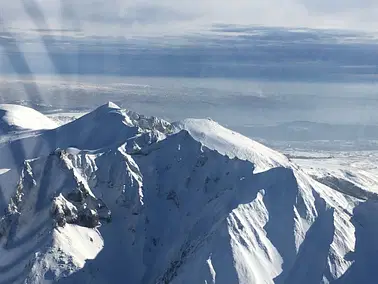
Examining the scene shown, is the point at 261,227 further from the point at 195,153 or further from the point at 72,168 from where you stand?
the point at 72,168

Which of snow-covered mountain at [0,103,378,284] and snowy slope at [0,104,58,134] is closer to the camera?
snow-covered mountain at [0,103,378,284]

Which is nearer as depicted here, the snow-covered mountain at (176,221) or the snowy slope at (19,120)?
the snow-covered mountain at (176,221)

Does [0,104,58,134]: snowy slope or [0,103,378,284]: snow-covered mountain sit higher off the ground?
[0,103,378,284]: snow-covered mountain

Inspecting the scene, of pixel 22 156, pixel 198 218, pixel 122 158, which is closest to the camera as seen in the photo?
pixel 198 218

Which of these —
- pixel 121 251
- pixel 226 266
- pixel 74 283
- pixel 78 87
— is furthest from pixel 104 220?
pixel 78 87

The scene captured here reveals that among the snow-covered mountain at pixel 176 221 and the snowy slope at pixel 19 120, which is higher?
the snow-covered mountain at pixel 176 221
